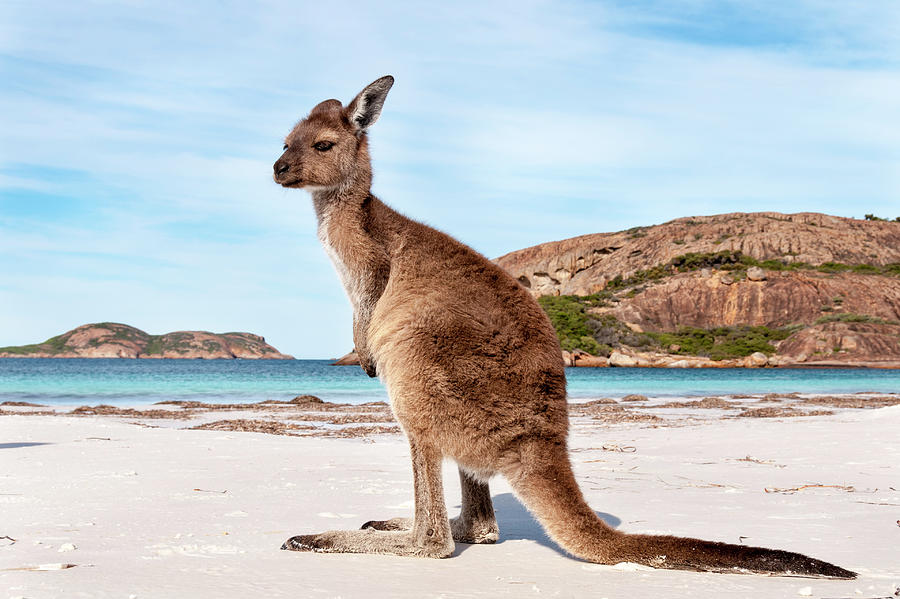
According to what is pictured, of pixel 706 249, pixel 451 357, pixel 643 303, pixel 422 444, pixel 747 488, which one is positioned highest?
pixel 706 249

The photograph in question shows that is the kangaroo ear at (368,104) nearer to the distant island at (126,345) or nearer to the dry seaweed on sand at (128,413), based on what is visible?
the dry seaweed on sand at (128,413)

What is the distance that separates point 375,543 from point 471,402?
0.93 meters

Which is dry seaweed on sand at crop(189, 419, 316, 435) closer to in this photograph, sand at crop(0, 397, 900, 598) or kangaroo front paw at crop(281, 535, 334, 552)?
sand at crop(0, 397, 900, 598)

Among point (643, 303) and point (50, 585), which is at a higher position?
point (643, 303)

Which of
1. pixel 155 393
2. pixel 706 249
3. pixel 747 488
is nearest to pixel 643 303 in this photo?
pixel 706 249

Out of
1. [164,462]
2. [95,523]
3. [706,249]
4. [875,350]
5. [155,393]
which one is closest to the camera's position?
[95,523]

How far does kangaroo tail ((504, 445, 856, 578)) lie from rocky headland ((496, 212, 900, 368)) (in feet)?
216

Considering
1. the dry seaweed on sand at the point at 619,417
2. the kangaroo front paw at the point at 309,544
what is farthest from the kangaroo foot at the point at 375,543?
the dry seaweed on sand at the point at 619,417

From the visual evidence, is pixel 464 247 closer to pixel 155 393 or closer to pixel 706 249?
pixel 155 393

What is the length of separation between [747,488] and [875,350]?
68123 mm

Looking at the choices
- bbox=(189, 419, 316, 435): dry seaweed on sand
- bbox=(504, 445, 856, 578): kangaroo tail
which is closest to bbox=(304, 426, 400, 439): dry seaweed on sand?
bbox=(189, 419, 316, 435): dry seaweed on sand

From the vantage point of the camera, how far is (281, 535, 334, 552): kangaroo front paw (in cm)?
379

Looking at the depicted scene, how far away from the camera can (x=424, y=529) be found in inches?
146

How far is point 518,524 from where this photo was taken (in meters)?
4.88
